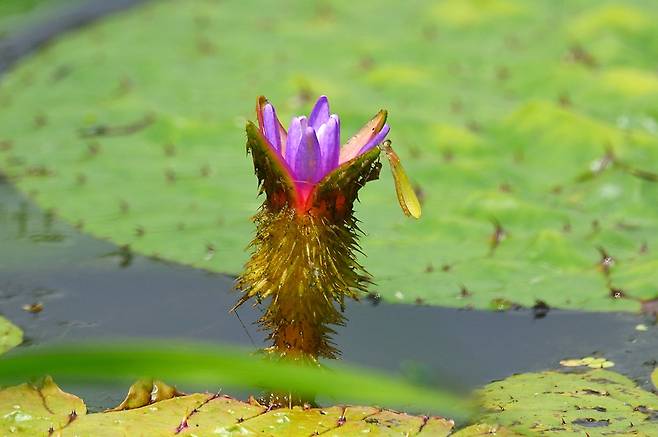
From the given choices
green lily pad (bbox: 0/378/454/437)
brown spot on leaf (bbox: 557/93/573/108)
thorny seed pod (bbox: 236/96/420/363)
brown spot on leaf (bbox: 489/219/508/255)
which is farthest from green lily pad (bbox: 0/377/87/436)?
brown spot on leaf (bbox: 557/93/573/108)

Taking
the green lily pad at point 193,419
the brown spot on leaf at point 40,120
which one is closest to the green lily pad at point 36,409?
the green lily pad at point 193,419

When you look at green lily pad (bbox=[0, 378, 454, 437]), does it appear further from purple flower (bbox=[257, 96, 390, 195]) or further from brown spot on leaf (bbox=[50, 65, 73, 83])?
brown spot on leaf (bbox=[50, 65, 73, 83])

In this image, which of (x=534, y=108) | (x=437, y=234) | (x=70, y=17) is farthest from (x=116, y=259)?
(x=70, y=17)

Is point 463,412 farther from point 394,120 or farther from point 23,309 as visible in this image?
point 394,120

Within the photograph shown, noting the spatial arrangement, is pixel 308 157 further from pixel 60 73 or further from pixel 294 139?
pixel 60 73

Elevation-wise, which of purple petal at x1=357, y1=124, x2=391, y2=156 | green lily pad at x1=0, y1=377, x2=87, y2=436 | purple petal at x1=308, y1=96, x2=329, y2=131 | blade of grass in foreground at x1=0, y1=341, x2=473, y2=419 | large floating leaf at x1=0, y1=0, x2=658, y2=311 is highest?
large floating leaf at x1=0, y1=0, x2=658, y2=311

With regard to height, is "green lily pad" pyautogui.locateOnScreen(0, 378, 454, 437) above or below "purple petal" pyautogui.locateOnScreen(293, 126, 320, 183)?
below

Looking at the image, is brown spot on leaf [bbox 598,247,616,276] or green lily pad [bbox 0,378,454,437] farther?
brown spot on leaf [bbox 598,247,616,276]

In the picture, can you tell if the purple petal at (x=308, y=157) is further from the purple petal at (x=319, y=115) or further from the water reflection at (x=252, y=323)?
the water reflection at (x=252, y=323)
